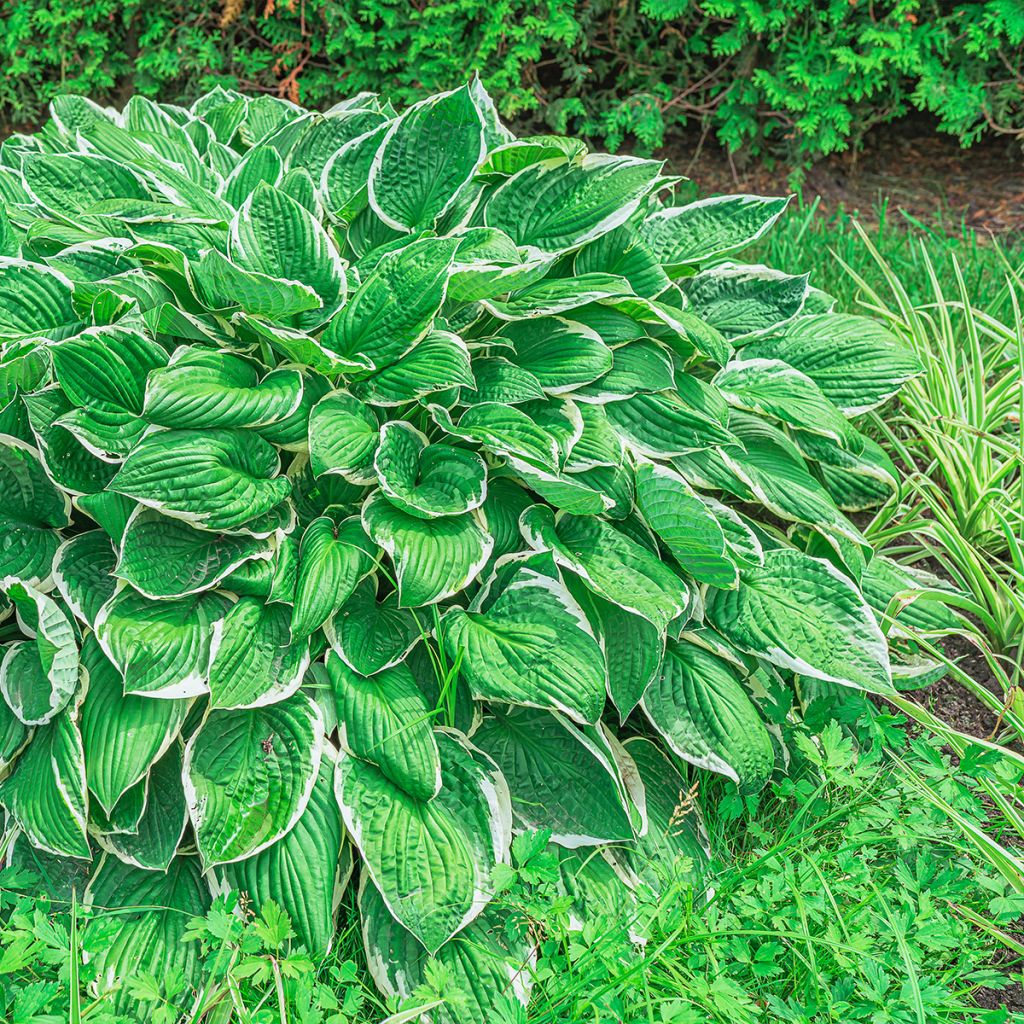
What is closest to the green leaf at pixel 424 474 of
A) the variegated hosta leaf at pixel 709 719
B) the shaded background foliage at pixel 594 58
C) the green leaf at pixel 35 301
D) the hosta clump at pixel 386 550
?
the hosta clump at pixel 386 550

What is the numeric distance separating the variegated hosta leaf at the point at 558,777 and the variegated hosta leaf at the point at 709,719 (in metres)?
0.13

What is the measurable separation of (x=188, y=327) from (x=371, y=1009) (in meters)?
1.17

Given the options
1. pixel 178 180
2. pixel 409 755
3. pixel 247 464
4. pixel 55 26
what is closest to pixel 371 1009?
pixel 409 755

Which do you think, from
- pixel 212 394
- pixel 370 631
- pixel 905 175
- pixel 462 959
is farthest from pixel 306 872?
pixel 905 175

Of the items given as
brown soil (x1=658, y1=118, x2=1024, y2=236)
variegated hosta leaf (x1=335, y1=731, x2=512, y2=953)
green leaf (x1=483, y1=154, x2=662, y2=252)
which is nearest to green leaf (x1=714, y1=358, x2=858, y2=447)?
green leaf (x1=483, y1=154, x2=662, y2=252)

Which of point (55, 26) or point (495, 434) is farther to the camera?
point (55, 26)

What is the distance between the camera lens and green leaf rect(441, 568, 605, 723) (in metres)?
1.59

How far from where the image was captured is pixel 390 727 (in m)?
1.62

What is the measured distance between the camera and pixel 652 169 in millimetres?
1995

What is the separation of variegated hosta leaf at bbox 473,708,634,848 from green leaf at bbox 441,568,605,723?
0.12m

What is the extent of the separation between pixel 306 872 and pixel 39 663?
558mm

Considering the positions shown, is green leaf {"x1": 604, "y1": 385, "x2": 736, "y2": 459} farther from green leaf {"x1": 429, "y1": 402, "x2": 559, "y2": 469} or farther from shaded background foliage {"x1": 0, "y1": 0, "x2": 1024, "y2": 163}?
shaded background foliage {"x1": 0, "y1": 0, "x2": 1024, "y2": 163}

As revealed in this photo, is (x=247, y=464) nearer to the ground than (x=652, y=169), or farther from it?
nearer to the ground

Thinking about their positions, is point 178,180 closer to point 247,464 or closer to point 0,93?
point 247,464
